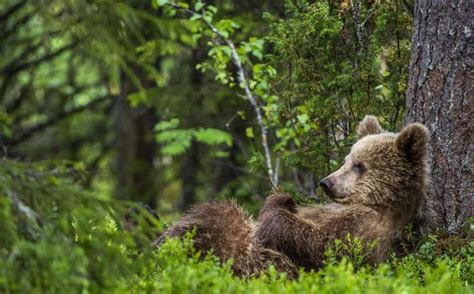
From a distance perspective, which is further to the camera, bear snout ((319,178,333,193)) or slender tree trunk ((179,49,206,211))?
slender tree trunk ((179,49,206,211))

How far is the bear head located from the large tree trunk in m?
0.24

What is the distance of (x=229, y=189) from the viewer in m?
15.0

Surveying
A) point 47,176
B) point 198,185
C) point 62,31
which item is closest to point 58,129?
point 198,185

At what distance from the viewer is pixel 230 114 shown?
50.1 feet

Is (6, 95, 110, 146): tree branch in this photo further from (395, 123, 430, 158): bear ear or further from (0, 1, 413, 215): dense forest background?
(395, 123, 430, 158): bear ear

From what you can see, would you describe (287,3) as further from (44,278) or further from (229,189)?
(229,189)

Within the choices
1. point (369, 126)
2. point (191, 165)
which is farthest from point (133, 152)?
point (369, 126)

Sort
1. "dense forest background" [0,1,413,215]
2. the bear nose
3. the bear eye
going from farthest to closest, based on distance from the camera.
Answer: "dense forest background" [0,1,413,215] → the bear eye → the bear nose

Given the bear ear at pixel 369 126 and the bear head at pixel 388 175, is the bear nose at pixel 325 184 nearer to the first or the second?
the bear head at pixel 388 175

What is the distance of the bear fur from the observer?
6762 mm

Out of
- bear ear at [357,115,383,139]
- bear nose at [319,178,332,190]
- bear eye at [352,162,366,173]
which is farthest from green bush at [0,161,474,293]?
bear ear at [357,115,383,139]

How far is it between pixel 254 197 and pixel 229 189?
A: 1815 millimetres

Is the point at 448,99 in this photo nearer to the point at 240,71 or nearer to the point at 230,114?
the point at 240,71

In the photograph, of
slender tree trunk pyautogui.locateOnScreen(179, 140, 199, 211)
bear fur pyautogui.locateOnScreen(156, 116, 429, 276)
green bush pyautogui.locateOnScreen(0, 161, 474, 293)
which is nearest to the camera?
green bush pyautogui.locateOnScreen(0, 161, 474, 293)
